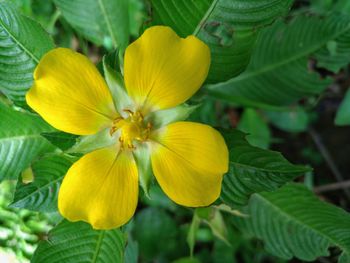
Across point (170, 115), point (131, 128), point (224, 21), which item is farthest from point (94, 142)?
point (224, 21)

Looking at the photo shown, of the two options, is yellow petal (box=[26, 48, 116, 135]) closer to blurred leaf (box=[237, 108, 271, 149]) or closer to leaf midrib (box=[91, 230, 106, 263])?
leaf midrib (box=[91, 230, 106, 263])

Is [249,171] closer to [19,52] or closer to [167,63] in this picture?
[167,63]

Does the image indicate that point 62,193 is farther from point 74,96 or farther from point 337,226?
point 337,226

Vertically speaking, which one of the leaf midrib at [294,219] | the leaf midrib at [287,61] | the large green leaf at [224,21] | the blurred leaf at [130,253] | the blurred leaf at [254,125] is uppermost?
the large green leaf at [224,21]

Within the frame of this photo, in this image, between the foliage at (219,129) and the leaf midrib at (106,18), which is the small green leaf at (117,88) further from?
the leaf midrib at (106,18)

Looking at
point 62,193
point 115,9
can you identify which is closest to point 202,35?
point 115,9

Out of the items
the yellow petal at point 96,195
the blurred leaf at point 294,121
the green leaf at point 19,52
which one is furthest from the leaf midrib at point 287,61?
the yellow petal at point 96,195

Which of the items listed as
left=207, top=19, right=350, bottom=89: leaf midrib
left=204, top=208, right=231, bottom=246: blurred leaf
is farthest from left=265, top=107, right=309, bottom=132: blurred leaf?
left=204, top=208, right=231, bottom=246: blurred leaf
